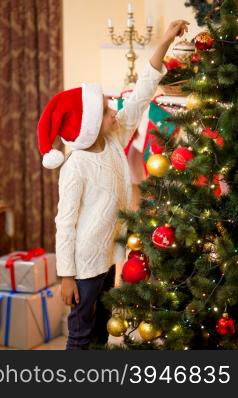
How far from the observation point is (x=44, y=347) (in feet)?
10.5

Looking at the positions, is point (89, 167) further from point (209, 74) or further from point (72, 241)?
point (209, 74)

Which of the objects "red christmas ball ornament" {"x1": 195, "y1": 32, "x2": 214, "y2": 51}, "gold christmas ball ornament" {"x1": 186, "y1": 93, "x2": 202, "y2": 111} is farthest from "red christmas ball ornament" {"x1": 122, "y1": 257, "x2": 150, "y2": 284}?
"red christmas ball ornament" {"x1": 195, "y1": 32, "x2": 214, "y2": 51}

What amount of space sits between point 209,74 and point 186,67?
34cm

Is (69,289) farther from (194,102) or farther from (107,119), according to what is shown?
(194,102)

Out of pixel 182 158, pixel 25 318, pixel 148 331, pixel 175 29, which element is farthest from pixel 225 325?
pixel 25 318

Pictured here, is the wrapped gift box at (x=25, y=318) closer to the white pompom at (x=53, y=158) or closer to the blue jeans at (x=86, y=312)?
the blue jeans at (x=86, y=312)

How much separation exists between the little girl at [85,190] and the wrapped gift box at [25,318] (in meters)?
1.08

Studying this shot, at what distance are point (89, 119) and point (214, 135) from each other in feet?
1.56

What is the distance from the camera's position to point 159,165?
182 cm

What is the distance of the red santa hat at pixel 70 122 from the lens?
1.98 m

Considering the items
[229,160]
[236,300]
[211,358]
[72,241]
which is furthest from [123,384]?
[229,160]

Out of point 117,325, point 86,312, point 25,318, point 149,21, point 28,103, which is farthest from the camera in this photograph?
point 28,103

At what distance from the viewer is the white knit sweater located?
77.7 inches

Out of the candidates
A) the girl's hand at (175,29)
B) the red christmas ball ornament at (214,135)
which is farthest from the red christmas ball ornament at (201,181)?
the girl's hand at (175,29)
